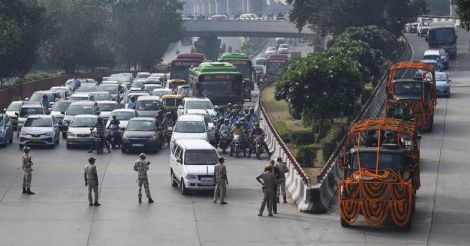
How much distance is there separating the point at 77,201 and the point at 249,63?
4943cm

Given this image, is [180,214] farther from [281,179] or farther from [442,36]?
[442,36]

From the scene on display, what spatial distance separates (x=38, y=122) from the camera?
5144 cm

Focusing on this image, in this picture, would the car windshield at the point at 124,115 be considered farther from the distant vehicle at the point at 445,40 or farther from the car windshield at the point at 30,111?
the distant vehicle at the point at 445,40

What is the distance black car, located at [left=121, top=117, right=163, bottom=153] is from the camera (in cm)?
4881

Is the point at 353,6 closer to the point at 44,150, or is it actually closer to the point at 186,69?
the point at 186,69

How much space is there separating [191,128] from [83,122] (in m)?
5.08

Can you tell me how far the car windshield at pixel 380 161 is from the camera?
3294 cm

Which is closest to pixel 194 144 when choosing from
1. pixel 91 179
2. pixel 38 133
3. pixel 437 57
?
pixel 91 179

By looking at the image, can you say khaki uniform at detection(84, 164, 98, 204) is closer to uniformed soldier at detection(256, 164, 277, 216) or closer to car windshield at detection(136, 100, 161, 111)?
uniformed soldier at detection(256, 164, 277, 216)

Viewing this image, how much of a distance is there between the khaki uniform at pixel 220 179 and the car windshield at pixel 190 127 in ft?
41.4

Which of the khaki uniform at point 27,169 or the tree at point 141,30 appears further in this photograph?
the tree at point 141,30

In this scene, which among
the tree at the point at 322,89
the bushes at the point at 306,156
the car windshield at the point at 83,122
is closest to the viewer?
the bushes at the point at 306,156

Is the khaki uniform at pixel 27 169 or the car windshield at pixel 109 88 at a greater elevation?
the khaki uniform at pixel 27 169

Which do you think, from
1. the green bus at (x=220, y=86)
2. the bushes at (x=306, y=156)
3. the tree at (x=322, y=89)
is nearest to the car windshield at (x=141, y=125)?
the tree at (x=322, y=89)
